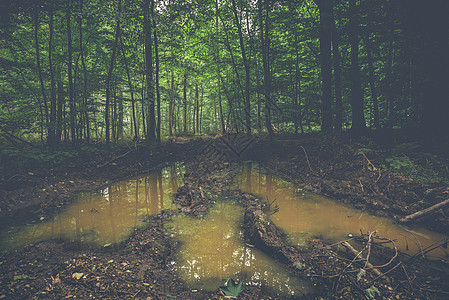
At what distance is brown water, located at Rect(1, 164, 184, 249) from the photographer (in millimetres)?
4168

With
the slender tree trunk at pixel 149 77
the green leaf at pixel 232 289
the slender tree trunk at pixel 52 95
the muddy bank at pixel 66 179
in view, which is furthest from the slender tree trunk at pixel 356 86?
the slender tree trunk at pixel 52 95

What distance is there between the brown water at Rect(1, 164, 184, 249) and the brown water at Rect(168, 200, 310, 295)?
4.10 ft

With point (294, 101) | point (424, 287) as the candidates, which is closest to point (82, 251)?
point (424, 287)

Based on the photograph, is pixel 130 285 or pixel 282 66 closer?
pixel 130 285

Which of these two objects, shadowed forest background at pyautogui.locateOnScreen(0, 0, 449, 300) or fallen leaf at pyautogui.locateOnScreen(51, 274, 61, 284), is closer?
fallen leaf at pyautogui.locateOnScreen(51, 274, 61, 284)

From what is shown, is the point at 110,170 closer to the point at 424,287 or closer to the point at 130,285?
the point at 130,285

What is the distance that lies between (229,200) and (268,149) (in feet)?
20.0

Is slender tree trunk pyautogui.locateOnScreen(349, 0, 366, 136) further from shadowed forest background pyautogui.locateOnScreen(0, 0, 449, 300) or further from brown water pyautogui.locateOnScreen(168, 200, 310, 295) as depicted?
brown water pyautogui.locateOnScreen(168, 200, 310, 295)

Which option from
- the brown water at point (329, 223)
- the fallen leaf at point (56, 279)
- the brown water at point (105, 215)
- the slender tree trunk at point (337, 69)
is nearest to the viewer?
the fallen leaf at point (56, 279)

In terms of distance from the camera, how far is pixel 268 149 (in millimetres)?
11516

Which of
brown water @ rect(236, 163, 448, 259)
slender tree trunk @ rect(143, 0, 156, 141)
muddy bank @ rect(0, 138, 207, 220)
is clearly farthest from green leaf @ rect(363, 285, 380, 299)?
A: slender tree trunk @ rect(143, 0, 156, 141)

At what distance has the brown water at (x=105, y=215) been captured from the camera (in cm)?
417

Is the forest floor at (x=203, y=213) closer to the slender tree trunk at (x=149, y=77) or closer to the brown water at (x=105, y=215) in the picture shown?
the brown water at (x=105, y=215)

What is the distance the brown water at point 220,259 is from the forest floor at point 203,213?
0.57ft
